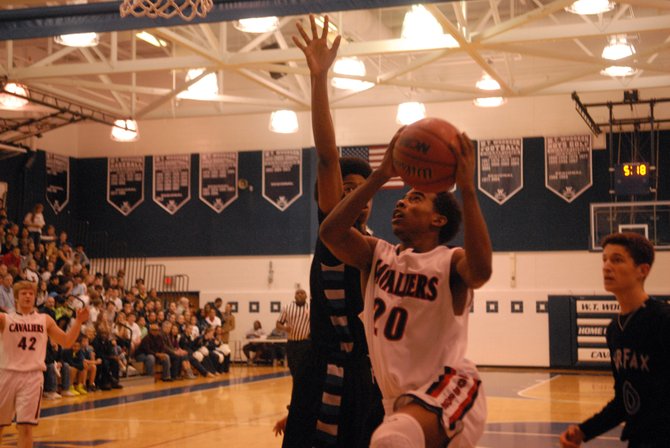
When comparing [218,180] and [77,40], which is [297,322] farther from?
[218,180]

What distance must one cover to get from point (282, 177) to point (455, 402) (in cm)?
2035

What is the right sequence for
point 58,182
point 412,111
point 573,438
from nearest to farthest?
point 573,438 < point 412,111 < point 58,182

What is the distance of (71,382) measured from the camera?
14.9m

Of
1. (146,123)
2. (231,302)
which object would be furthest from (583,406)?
(146,123)

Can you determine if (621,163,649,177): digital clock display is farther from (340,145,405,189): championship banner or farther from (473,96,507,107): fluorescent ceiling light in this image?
(340,145,405,189): championship banner

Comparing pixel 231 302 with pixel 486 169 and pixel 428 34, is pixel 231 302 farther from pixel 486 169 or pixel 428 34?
pixel 428 34

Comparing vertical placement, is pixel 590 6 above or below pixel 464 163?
above

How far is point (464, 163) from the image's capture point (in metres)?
3.16

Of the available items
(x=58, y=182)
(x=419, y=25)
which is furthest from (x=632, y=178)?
(x=58, y=182)

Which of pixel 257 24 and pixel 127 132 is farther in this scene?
pixel 127 132

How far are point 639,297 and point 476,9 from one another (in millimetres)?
16039

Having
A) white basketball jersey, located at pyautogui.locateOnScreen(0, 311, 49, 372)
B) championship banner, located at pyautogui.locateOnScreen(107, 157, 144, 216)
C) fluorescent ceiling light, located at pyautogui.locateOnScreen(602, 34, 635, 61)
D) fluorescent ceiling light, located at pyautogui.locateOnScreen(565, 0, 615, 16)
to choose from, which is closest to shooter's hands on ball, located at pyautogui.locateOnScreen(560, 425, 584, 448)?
white basketball jersey, located at pyautogui.locateOnScreen(0, 311, 49, 372)

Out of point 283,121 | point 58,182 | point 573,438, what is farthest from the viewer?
point 58,182

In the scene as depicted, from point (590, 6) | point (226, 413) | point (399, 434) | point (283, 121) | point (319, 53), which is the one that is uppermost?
point (590, 6)
